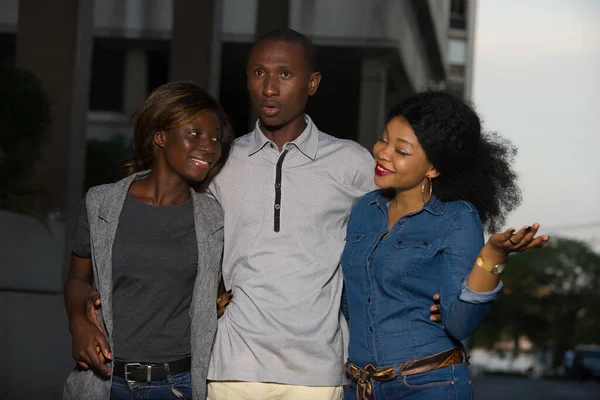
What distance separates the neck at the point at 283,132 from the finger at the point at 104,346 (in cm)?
118

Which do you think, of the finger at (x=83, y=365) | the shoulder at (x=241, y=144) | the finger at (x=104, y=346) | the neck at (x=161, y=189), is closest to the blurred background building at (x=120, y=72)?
the shoulder at (x=241, y=144)

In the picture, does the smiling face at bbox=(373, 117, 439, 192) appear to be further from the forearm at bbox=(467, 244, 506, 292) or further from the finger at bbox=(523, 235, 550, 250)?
the finger at bbox=(523, 235, 550, 250)

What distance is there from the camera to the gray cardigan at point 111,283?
14.7ft

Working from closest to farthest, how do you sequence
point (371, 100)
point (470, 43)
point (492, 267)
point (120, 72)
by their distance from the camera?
1. point (492, 267)
2. point (371, 100)
3. point (120, 72)
4. point (470, 43)

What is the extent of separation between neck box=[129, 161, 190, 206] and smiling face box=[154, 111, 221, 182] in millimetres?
64

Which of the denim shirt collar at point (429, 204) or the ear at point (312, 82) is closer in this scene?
the denim shirt collar at point (429, 204)

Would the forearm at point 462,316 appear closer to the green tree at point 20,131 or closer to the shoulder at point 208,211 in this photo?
the shoulder at point 208,211

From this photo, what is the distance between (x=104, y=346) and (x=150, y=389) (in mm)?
255

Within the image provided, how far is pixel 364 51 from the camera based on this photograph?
19047 millimetres

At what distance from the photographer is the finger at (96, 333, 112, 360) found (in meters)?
4.38

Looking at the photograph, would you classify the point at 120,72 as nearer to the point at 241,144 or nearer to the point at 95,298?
the point at 241,144

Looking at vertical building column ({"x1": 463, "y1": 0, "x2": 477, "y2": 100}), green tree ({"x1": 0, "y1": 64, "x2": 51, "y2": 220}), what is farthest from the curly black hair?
vertical building column ({"x1": 463, "y1": 0, "x2": 477, "y2": 100})

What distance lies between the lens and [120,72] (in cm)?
2395

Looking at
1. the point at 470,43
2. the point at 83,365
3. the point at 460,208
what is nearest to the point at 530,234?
the point at 460,208
